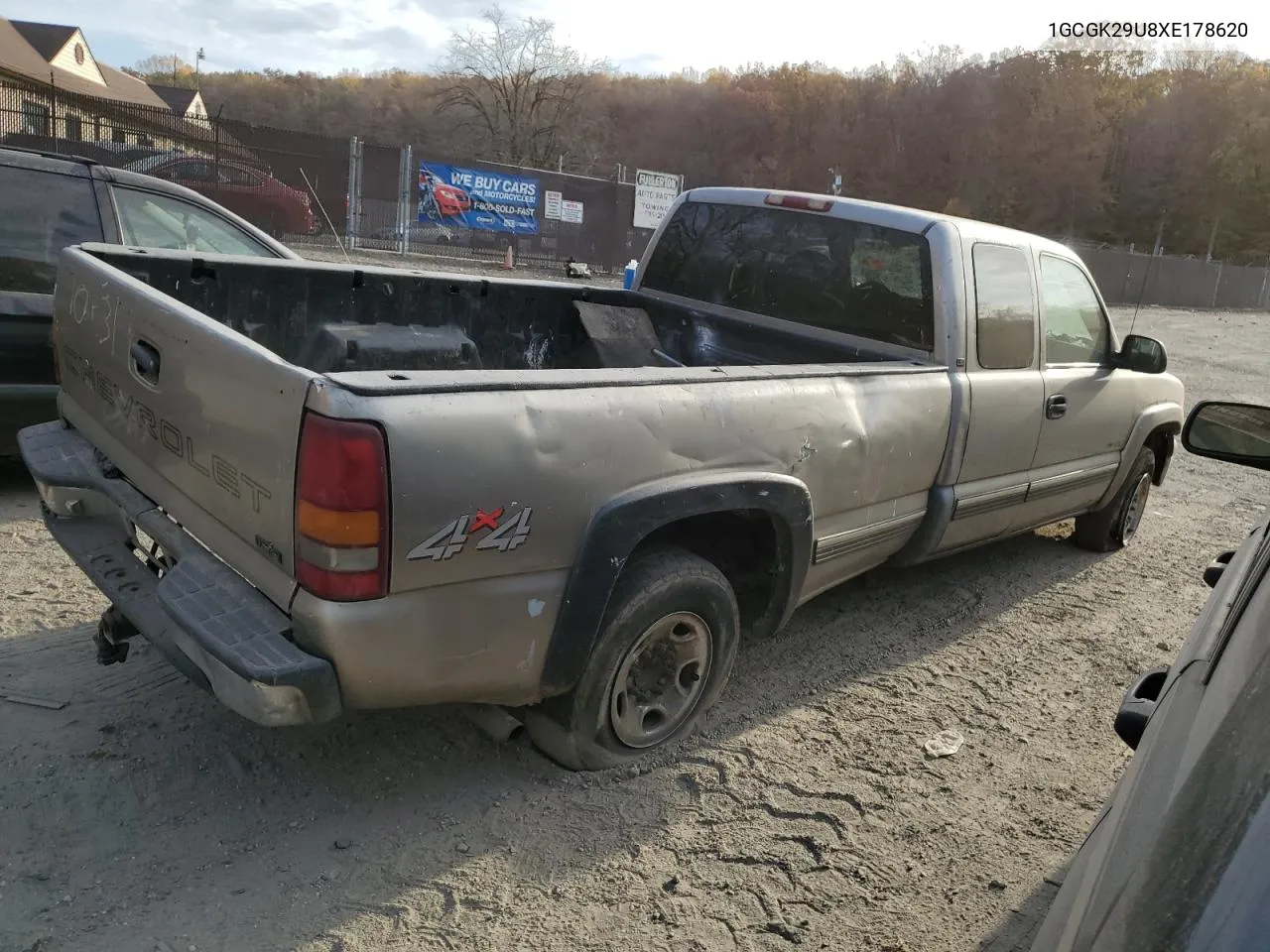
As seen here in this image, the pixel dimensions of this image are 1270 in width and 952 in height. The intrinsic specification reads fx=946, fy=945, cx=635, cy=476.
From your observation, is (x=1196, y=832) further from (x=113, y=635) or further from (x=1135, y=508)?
(x=1135, y=508)

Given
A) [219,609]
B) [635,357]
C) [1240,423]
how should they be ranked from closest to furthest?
[219,609], [1240,423], [635,357]

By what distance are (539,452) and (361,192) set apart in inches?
759

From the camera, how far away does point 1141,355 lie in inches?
196

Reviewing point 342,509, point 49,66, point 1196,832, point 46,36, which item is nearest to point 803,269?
point 342,509

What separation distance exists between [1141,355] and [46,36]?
56.6 metres

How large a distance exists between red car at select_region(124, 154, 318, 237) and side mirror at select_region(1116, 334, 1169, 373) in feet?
56.8

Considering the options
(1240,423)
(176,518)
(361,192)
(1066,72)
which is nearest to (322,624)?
(176,518)

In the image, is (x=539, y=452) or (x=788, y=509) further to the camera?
(x=788, y=509)

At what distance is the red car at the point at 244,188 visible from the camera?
1856 cm

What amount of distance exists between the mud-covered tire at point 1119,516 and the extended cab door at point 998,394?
1.38 m

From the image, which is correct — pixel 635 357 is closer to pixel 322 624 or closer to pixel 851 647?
pixel 851 647

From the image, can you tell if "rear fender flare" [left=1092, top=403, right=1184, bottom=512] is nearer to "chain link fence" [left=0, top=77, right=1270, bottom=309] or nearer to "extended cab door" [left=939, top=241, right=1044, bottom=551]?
"extended cab door" [left=939, top=241, right=1044, bottom=551]

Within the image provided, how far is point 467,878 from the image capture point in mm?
2564

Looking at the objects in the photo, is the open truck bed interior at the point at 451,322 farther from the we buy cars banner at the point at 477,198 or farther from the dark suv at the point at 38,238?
the we buy cars banner at the point at 477,198
